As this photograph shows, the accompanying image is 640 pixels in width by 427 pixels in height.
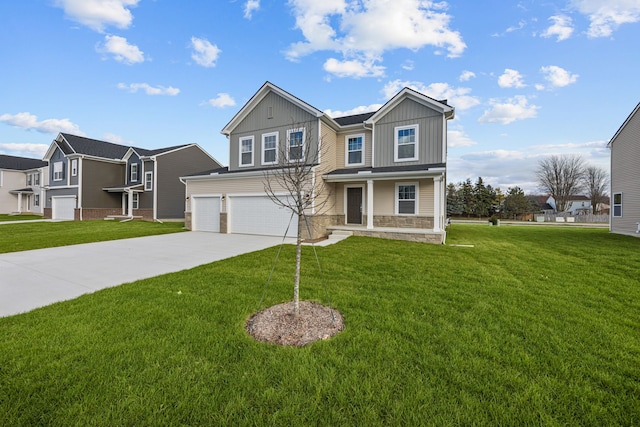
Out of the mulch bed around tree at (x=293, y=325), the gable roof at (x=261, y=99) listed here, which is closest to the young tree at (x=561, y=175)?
the gable roof at (x=261, y=99)

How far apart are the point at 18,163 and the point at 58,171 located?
14.4 m

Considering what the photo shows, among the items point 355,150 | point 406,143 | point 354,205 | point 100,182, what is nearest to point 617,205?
point 406,143

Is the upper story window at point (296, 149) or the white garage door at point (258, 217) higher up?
the upper story window at point (296, 149)

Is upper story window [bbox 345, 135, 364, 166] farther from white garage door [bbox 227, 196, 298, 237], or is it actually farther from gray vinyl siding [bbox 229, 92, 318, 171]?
white garage door [bbox 227, 196, 298, 237]

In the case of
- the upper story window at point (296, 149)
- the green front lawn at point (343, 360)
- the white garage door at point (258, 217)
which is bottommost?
the green front lawn at point (343, 360)

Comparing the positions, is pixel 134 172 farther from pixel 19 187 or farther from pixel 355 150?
pixel 355 150

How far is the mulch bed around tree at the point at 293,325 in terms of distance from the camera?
132 inches

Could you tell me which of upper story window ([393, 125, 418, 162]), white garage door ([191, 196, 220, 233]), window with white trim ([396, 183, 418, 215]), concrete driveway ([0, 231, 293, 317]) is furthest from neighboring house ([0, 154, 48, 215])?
window with white trim ([396, 183, 418, 215])

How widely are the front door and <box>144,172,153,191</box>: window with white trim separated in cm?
1892

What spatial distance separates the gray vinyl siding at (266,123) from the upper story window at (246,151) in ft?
0.77

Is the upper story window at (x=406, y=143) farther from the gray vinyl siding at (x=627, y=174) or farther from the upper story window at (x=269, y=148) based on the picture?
the gray vinyl siding at (x=627, y=174)

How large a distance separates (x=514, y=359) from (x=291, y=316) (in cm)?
276

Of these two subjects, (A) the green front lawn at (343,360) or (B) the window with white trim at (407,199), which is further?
(B) the window with white trim at (407,199)

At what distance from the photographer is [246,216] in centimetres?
1423
